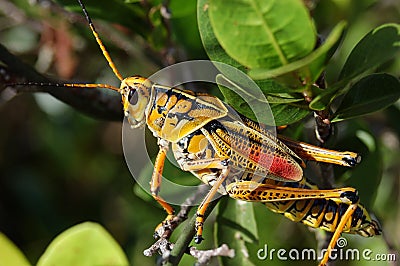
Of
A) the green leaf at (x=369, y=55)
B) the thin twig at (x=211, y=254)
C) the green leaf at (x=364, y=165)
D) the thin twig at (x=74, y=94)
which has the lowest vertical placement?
the green leaf at (x=364, y=165)

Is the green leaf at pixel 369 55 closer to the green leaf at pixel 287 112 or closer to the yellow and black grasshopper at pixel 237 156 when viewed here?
the green leaf at pixel 287 112

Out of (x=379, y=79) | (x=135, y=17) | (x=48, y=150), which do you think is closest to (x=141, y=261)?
(x=48, y=150)

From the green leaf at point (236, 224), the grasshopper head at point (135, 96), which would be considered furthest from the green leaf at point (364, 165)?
the grasshopper head at point (135, 96)

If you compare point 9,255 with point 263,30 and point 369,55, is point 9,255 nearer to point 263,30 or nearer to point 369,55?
point 263,30

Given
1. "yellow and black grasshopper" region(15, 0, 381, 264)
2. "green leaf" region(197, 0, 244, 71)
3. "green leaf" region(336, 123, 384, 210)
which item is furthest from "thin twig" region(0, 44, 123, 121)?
"green leaf" region(336, 123, 384, 210)

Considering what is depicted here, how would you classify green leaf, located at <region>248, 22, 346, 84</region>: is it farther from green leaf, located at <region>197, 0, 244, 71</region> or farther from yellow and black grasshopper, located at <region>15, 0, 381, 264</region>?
yellow and black grasshopper, located at <region>15, 0, 381, 264</region>

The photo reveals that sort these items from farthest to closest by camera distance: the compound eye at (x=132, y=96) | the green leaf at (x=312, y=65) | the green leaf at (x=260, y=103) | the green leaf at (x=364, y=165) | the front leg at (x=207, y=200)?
the green leaf at (x=364, y=165) → the compound eye at (x=132, y=96) → the front leg at (x=207, y=200) → the green leaf at (x=260, y=103) → the green leaf at (x=312, y=65)

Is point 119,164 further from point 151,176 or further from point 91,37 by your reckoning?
point 151,176
